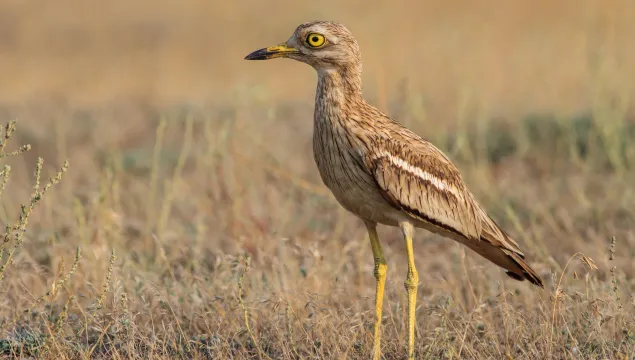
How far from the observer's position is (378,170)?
4.36 m

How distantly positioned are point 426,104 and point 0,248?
739 centimetres

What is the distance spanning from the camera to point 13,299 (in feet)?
17.3

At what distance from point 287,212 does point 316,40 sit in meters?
2.50

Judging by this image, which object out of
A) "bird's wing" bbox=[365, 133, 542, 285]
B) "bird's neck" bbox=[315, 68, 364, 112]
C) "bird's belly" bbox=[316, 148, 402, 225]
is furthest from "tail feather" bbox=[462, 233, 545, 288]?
"bird's neck" bbox=[315, 68, 364, 112]

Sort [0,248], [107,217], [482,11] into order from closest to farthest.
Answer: [0,248] < [107,217] < [482,11]

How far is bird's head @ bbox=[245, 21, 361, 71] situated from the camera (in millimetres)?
4625

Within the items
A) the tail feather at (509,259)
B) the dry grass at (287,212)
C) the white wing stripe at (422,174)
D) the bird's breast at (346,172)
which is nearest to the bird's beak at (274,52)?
the bird's breast at (346,172)

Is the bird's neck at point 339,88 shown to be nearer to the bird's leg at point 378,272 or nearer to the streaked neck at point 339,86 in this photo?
the streaked neck at point 339,86

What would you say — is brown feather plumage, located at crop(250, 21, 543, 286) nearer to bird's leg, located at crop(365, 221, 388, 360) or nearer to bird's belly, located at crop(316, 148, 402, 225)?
bird's belly, located at crop(316, 148, 402, 225)

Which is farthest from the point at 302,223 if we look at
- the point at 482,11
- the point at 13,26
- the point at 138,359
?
the point at 13,26

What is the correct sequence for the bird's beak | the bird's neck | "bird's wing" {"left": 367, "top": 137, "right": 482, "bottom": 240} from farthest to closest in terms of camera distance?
the bird's beak < the bird's neck < "bird's wing" {"left": 367, "top": 137, "right": 482, "bottom": 240}

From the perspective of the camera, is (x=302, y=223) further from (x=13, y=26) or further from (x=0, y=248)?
(x=13, y=26)

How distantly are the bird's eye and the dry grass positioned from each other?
1203 millimetres

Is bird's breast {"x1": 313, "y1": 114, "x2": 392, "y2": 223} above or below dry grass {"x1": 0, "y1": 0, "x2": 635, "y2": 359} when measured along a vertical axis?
above
